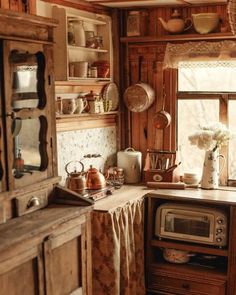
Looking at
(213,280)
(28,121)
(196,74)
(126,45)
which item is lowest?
(213,280)

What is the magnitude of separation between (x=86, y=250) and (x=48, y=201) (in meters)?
0.39

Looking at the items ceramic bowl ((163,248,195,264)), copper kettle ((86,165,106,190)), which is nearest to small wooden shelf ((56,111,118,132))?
copper kettle ((86,165,106,190))

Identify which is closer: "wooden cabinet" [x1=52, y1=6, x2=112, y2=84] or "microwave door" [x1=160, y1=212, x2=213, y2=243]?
"wooden cabinet" [x1=52, y1=6, x2=112, y2=84]

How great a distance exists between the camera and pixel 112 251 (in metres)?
3.42

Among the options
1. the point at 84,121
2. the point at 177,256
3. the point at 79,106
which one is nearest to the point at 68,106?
the point at 79,106

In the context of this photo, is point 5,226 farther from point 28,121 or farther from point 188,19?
point 188,19

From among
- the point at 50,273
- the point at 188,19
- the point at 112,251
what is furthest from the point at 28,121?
the point at 188,19

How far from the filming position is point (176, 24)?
4.14 metres

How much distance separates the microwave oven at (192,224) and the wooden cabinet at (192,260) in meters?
0.05

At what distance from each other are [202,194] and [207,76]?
1.05 m

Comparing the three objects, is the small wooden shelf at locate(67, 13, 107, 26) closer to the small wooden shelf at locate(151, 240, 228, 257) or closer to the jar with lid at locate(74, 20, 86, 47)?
the jar with lid at locate(74, 20, 86, 47)

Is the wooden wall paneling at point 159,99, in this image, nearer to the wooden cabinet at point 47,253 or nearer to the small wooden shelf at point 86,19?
the small wooden shelf at point 86,19

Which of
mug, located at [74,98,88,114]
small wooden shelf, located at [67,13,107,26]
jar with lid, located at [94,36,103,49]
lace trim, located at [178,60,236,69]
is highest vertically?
small wooden shelf, located at [67,13,107,26]

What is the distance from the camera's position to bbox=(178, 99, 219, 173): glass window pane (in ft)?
14.2
